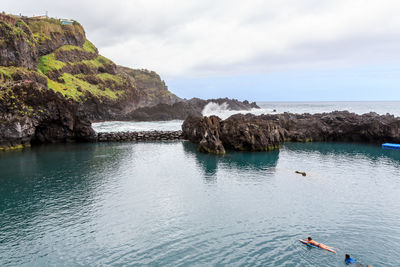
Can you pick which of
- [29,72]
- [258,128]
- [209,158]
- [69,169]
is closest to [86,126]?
[29,72]

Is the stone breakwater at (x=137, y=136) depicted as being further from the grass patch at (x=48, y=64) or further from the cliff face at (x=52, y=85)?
the grass patch at (x=48, y=64)

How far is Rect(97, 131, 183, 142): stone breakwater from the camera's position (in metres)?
104

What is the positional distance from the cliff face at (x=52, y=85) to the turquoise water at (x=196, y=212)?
2002cm

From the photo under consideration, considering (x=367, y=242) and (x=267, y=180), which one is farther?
(x=267, y=180)

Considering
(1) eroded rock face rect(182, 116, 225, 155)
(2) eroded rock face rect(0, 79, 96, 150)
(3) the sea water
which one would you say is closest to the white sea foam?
(2) eroded rock face rect(0, 79, 96, 150)

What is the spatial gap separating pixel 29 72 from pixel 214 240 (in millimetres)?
105328

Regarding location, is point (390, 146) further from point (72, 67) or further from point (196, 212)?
point (72, 67)

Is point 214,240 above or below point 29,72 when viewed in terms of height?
below

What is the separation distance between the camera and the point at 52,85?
5344 inches

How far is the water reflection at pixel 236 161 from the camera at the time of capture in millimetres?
61709

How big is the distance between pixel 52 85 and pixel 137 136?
197 feet

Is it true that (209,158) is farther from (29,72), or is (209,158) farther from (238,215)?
(29,72)

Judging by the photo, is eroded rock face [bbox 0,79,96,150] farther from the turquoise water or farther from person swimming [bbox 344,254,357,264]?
person swimming [bbox 344,254,357,264]

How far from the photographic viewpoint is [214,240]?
3092 cm
